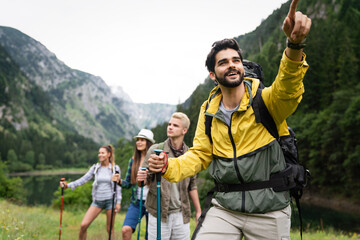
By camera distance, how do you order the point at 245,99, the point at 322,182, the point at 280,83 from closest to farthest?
1. the point at 280,83
2. the point at 245,99
3. the point at 322,182

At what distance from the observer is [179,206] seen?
484 centimetres

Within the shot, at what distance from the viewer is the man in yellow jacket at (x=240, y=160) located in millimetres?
2664

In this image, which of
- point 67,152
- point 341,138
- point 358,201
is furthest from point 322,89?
point 67,152

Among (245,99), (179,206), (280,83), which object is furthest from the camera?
(179,206)

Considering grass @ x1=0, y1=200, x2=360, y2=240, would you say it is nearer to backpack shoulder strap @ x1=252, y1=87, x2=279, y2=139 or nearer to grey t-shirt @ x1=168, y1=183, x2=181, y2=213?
grey t-shirt @ x1=168, y1=183, x2=181, y2=213

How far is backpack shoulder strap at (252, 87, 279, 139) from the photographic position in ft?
9.01

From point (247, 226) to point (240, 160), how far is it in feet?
2.05

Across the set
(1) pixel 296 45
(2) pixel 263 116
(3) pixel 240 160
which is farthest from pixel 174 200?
(1) pixel 296 45

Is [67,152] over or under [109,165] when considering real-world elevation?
under

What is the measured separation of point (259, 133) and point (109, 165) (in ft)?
18.0

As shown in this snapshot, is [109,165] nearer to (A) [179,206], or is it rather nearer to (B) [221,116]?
(A) [179,206]

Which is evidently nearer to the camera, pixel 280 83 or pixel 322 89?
pixel 280 83

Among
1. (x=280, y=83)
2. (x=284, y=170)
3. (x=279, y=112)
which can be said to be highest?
(x=280, y=83)

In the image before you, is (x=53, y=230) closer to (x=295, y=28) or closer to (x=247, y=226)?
(x=247, y=226)
